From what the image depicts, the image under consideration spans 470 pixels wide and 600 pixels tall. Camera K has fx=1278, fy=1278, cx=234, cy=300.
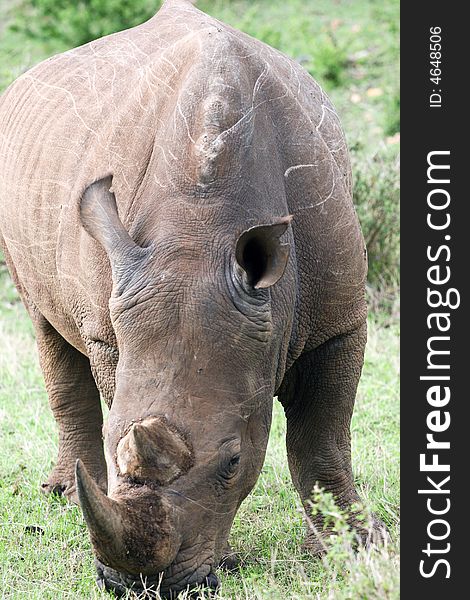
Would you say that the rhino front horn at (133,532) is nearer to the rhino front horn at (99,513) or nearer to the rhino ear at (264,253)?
the rhino front horn at (99,513)

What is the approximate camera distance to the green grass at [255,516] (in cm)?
503

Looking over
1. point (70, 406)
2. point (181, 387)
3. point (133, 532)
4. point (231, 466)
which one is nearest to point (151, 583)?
point (133, 532)

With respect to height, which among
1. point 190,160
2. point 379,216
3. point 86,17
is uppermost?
point 86,17

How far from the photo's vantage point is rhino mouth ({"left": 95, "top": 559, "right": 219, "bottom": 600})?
4.59m

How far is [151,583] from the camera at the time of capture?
4.60 metres

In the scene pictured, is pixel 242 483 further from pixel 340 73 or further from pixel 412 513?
pixel 340 73

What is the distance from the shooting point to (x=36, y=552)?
19.3ft

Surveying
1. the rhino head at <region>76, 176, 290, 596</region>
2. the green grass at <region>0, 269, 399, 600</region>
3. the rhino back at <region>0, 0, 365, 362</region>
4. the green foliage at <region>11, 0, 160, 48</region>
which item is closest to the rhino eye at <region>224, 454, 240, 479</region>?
the rhino head at <region>76, 176, 290, 596</region>

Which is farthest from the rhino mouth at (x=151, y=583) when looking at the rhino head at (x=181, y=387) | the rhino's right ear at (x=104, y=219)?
the rhino's right ear at (x=104, y=219)

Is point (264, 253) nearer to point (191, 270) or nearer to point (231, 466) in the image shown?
point (191, 270)

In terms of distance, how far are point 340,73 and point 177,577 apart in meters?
10.5

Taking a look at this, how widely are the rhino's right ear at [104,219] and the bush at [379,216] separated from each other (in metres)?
5.09

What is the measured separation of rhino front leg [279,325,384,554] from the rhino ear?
0.97 meters

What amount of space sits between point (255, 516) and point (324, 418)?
0.81m
